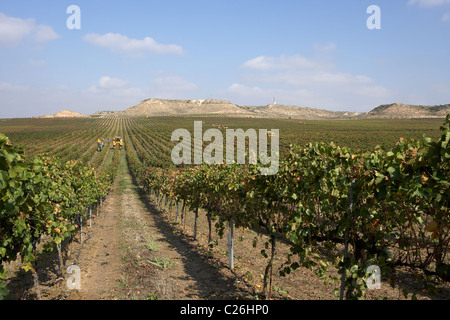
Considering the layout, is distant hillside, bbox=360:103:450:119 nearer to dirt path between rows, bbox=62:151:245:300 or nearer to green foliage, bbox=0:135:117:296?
dirt path between rows, bbox=62:151:245:300

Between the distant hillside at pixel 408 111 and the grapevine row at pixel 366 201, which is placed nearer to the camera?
the grapevine row at pixel 366 201

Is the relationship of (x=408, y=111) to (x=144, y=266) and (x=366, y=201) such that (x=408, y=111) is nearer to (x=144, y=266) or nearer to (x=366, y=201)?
(x=144, y=266)

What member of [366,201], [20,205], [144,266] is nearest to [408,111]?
[144,266]

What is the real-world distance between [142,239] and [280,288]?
25.5 ft

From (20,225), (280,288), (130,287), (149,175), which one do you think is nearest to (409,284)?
(280,288)

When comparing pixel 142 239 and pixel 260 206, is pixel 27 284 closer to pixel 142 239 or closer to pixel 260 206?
pixel 142 239

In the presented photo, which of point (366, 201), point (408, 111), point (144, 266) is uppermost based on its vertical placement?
point (408, 111)

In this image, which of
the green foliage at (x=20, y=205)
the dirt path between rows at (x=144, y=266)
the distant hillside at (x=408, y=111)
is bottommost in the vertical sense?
the dirt path between rows at (x=144, y=266)

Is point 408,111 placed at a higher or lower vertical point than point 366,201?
higher

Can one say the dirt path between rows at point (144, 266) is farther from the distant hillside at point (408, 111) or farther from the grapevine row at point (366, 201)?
the distant hillside at point (408, 111)

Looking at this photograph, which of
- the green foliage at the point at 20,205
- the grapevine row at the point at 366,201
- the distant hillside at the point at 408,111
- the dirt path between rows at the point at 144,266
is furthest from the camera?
the distant hillside at the point at 408,111

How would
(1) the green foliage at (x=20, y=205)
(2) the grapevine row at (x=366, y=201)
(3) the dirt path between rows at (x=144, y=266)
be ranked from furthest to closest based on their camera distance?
(3) the dirt path between rows at (x=144, y=266)
(1) the green foliage at (x=20, y=205)
(2) the grapevine row at (x=366, y=201)

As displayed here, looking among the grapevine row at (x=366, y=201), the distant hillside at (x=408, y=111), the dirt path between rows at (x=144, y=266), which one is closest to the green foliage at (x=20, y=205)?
the dirt path between rows at (x=144, y=266)

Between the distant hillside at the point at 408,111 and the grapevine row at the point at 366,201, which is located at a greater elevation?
the distant hillside at the point at 408,111
